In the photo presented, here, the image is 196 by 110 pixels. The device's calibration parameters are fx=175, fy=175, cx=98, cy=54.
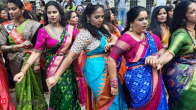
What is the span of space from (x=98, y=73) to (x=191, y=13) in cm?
123

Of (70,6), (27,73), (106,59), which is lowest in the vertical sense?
(27,73)

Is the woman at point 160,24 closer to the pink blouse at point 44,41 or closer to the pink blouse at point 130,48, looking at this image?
the pink blouse at point 130,48

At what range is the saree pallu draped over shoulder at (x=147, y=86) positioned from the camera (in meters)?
1.79

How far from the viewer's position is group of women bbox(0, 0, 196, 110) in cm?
181

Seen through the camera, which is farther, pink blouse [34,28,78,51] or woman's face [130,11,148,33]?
pink blouse [34,28,78,51]

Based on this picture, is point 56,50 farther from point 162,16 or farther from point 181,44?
point 162,16

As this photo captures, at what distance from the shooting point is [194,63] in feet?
6.43

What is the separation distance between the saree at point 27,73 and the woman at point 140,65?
5.04ft

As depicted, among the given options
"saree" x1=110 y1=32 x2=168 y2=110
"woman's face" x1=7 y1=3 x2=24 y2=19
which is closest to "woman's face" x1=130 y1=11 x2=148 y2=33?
"saree" x1=110 y1=32 x2=168 y2=110

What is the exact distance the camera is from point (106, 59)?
216cm

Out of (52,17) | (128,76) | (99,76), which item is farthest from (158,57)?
(52,17)

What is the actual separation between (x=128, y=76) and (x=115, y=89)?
7.9 inches

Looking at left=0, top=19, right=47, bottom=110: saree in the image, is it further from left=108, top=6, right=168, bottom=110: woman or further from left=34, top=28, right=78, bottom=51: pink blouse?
left=108, top=6, right=168, bottom=110: woman

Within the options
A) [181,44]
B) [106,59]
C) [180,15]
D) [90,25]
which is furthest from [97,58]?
[180,15]
